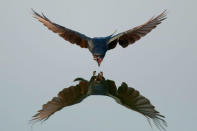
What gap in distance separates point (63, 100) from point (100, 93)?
228 millimetres

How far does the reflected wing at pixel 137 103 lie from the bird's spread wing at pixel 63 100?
0.71 feet

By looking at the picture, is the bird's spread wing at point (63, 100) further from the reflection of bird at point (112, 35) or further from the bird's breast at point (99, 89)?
the reflection of bird at point (112, 35)

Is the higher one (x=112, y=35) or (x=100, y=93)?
(x=112, y=35)

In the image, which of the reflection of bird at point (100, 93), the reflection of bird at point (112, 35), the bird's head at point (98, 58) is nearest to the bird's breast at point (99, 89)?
the reflection of bird at point (100, 93)

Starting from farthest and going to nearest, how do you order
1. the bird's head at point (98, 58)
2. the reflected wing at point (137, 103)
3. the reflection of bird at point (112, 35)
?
the reflection of bird at point (112, 35), the bird's head at point (98, 58), the reflected wing at point (137, 103)

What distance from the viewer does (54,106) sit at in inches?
98.0

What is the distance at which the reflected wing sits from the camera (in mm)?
2374

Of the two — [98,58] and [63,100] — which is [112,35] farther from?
[63,100]

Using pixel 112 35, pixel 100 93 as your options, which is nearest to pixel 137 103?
pixel 100 93

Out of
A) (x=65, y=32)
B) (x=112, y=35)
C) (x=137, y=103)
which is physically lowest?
→ (x=137, y=103)

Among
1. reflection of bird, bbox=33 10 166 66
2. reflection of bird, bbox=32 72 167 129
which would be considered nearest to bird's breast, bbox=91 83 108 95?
reflection of bird, bbox=32 72 167 129

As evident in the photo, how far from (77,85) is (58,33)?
75 cm

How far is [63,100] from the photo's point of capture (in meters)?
2.55

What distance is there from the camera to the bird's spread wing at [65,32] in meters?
3.31
